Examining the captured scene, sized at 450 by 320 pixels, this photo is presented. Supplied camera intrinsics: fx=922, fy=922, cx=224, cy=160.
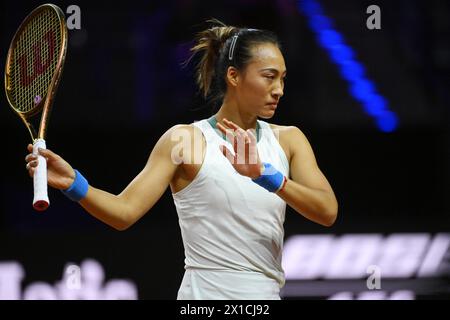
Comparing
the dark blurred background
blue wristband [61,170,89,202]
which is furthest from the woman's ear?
the dark blurred background

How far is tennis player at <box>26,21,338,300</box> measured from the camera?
2.86m

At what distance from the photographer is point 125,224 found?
9.55 ft

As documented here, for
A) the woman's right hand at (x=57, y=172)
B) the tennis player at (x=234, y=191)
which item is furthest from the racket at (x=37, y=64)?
the tennis player at (x=234, y=191)

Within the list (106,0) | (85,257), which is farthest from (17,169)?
(106,0)

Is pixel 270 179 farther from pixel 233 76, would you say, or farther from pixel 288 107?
pixel 288 107

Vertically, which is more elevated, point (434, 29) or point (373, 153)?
point (434, 29)

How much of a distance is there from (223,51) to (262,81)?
275mm

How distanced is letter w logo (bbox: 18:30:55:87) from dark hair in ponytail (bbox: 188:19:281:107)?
0.54m

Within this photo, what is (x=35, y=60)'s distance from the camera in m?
3.16

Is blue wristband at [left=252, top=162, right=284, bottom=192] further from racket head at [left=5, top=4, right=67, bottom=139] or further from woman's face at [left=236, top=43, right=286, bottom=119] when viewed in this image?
racket head at [left=5, top=4, right=67, bottom=139]

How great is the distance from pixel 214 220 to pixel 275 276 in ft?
0.89

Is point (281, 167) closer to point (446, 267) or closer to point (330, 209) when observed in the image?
point (330, 209)

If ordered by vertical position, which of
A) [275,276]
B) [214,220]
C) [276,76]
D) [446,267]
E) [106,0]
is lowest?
[446,267]
